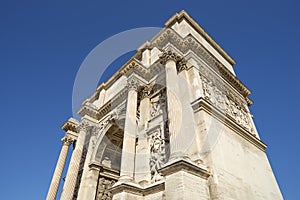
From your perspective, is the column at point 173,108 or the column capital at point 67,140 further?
the column capital at point 67,140

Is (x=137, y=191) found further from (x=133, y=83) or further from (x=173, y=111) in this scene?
(x=133, y=83)

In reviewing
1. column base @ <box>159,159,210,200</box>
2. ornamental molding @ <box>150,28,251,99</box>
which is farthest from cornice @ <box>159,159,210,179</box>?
ornamental molding @ <box>150,28,251,99</box>

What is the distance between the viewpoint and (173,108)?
7551 mm

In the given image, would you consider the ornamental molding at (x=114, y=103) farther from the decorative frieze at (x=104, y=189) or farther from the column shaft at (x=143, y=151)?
the decorative frieze at (x=104, y=189)

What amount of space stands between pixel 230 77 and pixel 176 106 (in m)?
6.25

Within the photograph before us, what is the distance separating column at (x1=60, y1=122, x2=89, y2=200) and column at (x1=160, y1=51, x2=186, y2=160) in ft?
23.7

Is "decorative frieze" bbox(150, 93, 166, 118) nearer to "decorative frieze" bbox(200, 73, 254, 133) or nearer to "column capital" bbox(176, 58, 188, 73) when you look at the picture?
"column capital" bbox(176, 58, 188, 73)

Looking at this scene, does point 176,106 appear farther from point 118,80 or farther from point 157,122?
point 118,80

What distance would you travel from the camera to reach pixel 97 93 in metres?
17.2

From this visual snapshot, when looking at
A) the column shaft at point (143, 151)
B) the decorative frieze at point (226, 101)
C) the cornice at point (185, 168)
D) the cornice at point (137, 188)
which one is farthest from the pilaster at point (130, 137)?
the decorative frieze at point (226, 101)

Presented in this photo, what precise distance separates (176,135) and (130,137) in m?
3.07

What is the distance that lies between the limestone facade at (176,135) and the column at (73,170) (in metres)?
0.06

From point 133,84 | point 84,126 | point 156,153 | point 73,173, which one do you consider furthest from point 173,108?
point 84,126

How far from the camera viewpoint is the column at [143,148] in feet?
26.3
